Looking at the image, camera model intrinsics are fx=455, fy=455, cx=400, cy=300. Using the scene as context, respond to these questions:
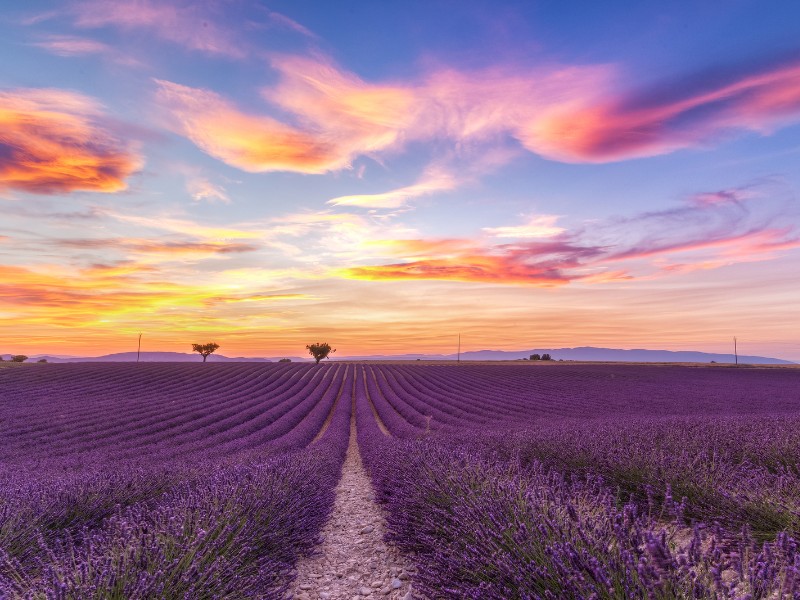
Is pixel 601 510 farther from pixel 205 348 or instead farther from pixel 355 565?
pixel 205 348

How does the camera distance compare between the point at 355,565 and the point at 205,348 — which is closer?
the point at 355,565

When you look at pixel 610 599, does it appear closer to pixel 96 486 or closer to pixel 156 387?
pixel 96 486

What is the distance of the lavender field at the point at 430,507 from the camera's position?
216 cm

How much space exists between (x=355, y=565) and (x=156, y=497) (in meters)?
2.67

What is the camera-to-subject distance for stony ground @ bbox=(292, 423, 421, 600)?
401cm

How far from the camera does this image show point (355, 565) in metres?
4.64

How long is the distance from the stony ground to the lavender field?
19 cm

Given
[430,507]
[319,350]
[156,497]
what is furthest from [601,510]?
[319,350]

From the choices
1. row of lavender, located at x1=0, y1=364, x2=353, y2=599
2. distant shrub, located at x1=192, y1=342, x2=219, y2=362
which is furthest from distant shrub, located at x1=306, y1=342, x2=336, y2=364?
row of lavender, located at x1=0, y1=364, x2=353, y2=599

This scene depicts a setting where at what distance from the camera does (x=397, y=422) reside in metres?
14.6

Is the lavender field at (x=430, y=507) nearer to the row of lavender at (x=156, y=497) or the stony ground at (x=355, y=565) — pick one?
the row of lavender at (x=156, y=497)

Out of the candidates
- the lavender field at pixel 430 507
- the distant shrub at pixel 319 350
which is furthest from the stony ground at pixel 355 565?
the distant shrub at pixel 319 350

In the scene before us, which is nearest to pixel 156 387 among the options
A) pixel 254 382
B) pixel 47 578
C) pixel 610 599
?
pixel 254 382

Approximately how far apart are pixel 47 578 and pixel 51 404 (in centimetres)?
1976
